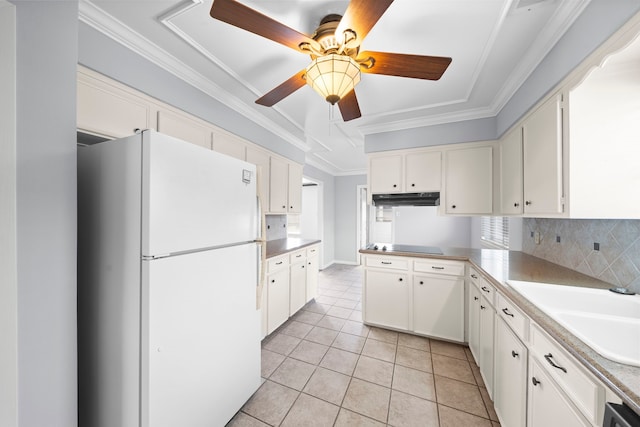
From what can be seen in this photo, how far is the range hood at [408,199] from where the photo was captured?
273cm

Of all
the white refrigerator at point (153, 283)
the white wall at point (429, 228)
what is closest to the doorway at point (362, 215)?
the white wall at point (429, 228)

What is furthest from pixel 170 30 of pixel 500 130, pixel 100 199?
pixel 500 130

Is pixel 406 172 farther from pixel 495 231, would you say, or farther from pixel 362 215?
pixel 362 215

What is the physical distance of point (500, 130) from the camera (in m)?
2.39

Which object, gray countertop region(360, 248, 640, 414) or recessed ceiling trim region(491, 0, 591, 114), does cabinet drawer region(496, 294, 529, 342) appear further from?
recessed ceiling trim region(491, 0, 591, 114)

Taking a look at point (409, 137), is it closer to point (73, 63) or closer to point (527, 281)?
point (527, 281)

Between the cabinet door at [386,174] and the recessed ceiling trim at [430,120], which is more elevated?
the recessed ceiling trim at [430,120]

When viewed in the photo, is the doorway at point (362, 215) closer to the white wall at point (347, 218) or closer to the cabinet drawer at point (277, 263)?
the white wall at point (347, 218)

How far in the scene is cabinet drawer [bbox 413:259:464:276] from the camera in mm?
2357

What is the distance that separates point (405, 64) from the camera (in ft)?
4.25

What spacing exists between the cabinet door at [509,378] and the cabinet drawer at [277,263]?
1.95 meters

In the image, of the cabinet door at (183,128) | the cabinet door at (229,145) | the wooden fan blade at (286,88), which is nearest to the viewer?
the wooden fan blade at (286,88)

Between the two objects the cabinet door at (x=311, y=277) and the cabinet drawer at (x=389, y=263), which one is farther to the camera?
the cabinet door at (x=311, y=277)

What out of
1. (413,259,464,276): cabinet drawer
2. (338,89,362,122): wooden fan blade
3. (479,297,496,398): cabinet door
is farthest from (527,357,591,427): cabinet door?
(338,89,362,122): wooden fan blade
